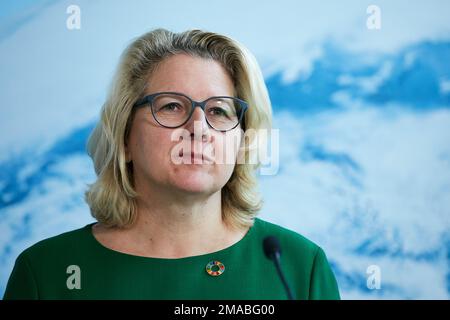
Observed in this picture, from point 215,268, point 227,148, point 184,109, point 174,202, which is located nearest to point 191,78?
point 184,109

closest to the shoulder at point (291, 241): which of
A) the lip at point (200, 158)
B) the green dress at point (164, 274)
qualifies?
the green dress at point (164, 274)

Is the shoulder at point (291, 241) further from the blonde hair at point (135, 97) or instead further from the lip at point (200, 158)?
the lip at point (200, 158)

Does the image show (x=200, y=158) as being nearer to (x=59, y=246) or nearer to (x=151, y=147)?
(x=151, y=147)

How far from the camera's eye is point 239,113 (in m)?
1.56

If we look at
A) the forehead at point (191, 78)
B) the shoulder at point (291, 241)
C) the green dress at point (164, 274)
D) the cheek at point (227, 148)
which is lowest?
the green dress at point (164, 274)

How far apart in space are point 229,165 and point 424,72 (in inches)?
34.9

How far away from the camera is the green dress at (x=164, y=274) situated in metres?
1.49

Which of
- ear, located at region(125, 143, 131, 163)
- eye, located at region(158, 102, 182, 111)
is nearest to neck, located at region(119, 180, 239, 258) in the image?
ear, located at region(125, 143, 131, 163)

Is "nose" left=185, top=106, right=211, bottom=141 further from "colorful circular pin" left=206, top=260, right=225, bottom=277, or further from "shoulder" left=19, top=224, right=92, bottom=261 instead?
"shoulder" left=19, top=224, right=92, bottom=261

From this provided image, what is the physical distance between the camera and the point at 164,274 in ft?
4.91

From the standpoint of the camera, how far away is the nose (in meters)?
1.46

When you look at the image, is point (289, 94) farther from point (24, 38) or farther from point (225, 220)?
point (24, 38)

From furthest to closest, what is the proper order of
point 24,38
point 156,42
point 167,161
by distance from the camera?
point 24,38 → point 156,42 → point 167,161

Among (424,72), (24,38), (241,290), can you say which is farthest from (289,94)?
(24,38)
